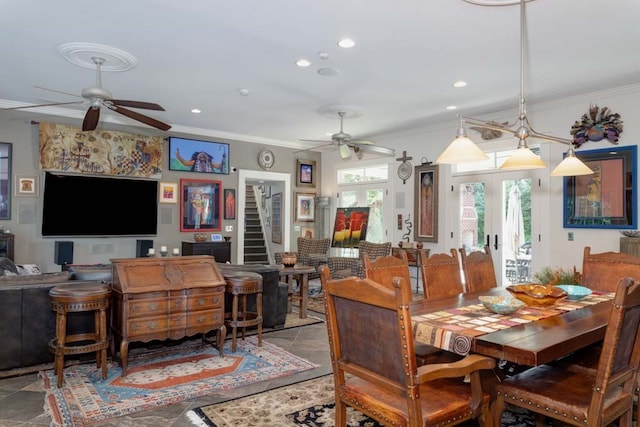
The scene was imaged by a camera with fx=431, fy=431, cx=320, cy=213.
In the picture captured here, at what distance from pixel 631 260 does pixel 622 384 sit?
1.70 metres

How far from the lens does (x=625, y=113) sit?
207 inches

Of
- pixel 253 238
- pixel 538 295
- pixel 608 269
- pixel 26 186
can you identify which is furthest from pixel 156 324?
pixel 253 238

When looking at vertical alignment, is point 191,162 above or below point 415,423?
above

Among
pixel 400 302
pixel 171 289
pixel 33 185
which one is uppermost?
pixel 33 185

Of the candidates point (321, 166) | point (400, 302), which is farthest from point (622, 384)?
point (321, 166)

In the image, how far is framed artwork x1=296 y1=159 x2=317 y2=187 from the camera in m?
9.33

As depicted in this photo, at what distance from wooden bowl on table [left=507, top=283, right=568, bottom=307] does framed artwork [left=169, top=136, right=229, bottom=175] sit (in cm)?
638

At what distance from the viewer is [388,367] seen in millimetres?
1805

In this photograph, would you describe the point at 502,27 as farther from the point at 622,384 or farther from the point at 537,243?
the point at 537,243

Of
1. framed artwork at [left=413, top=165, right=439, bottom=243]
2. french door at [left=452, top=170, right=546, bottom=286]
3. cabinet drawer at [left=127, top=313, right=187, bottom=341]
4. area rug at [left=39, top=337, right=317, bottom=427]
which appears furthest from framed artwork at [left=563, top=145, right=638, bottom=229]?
cabinet drawer at [left=127, top=313, right=187, bottom=341]

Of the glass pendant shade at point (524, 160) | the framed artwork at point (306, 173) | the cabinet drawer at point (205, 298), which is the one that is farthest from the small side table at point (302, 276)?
the framed artwork at point (306, 173)

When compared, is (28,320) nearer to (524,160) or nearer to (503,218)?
(524,160)

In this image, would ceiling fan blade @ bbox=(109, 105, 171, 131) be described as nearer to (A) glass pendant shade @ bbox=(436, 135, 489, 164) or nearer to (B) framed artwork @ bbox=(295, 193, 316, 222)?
(A) glass pendant shade @ bbox=(436, 135, 489, 164)

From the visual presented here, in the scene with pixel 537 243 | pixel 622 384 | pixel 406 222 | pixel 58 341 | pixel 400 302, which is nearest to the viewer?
pixel 400 302
